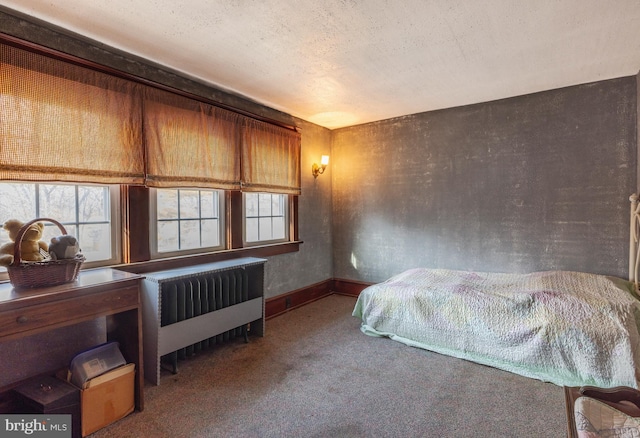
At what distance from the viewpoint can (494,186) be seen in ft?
12.5

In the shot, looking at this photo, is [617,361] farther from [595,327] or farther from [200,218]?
[200,218]

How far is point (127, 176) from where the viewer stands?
2.52 metres

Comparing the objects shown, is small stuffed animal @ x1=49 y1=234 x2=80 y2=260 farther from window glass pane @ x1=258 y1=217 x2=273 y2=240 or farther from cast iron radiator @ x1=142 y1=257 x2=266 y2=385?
window glass pane @ x1=258 y1=217 x2=273 y2=240

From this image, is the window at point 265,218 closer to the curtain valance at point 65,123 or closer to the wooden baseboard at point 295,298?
the wooden baseboard at point 295,298

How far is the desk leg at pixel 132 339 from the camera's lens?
211cm

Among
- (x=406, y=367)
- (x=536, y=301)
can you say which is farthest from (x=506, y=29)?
(x=406, y=367)

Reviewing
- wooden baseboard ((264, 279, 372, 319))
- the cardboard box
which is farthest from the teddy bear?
wooden baseboard ((264, 279, 372, 319))

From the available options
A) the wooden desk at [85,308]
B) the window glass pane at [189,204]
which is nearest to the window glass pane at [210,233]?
the window glass pane at [189,204]

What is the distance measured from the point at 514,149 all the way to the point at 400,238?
170 cm

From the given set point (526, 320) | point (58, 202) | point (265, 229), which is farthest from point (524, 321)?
point (58, 202)

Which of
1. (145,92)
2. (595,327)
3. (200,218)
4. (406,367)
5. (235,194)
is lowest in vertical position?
(406,367)

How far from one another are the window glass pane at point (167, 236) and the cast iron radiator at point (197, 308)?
0.27 m

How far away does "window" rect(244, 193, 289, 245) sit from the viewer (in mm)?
3781

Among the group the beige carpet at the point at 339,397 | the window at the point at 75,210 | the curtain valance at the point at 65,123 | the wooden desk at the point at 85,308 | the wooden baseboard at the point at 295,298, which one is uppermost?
the curtain valance at the point at 65,123
